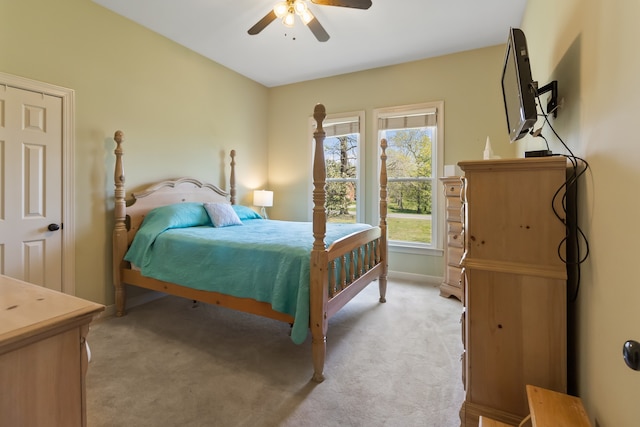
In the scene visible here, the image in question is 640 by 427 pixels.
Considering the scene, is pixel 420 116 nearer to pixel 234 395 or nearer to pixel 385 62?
pixel 385 62

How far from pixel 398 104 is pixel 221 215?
2717 mm

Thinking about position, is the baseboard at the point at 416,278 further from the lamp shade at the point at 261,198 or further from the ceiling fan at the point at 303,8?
the ceiling fan at the point at 303,8

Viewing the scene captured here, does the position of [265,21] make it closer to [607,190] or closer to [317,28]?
[317,28]

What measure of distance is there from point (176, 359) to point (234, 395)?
0.65 m

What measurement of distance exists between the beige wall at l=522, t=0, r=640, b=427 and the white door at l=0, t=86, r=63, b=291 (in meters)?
3.55

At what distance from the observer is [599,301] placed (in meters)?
1.09

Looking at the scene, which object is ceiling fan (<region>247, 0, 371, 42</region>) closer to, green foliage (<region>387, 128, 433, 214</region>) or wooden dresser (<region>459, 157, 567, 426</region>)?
wooden dresser (<region>459, 157, 567, 426</region>)

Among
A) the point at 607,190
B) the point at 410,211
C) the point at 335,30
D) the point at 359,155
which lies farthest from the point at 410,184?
the point at 607,190

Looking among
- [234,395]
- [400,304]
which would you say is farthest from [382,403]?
[400,304]

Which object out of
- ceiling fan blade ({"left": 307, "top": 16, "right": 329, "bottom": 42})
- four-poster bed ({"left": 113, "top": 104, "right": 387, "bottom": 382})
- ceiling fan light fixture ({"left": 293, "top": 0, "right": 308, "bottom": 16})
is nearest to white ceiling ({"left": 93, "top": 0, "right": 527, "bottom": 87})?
ceiling fan blade ({"left": 307, "top": 16, "right": 329, "bottom": 42})

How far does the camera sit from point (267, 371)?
2008 millimetres

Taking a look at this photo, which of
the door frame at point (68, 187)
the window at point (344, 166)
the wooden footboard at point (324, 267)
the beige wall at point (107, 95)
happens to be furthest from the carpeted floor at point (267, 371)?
the window at point (344, 166)

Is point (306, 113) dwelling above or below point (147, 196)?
above

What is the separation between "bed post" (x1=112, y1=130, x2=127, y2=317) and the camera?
2867 millimetres
